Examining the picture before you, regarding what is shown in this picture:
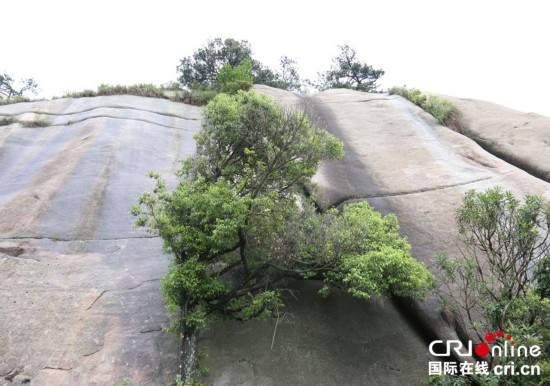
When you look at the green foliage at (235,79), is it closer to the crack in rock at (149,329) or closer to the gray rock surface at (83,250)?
the gray rock surface at (83,250)

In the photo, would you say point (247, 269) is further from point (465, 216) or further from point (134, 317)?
point (465, 216)

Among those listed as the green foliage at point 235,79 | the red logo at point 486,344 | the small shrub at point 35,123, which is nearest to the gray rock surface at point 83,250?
the small shrub at point 35,123

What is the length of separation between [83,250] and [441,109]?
14.7m

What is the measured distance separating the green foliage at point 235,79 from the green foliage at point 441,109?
335 inches

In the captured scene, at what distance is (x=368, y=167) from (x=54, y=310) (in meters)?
10.3

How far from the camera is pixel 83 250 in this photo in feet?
35.5

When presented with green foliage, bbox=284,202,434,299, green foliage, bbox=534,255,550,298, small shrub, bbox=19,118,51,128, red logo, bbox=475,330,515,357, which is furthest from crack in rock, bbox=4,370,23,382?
small shrub, bbox=19,118,51,128

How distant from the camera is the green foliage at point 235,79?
1986 centimetres

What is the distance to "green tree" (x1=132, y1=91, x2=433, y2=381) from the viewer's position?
24.1 ft

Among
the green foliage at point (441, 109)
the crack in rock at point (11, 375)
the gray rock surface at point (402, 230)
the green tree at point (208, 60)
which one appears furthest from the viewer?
the green tree at point (208, 60)

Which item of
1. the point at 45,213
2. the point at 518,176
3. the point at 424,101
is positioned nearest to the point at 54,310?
the point at 45,213

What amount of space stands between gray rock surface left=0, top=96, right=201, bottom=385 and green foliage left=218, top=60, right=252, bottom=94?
2911 millimetres

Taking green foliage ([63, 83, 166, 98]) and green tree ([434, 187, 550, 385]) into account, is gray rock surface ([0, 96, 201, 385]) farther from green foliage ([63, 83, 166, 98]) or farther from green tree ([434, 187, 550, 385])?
green tree ([434, 187, 550, 385])

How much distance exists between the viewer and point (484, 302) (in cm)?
693
